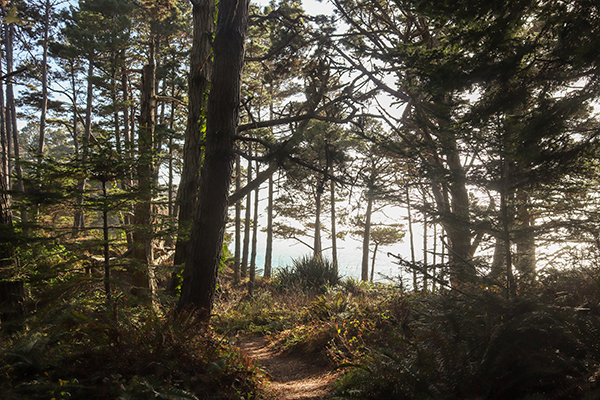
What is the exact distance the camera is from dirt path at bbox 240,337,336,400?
3587mm

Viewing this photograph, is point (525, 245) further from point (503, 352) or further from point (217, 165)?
point (217, 165)

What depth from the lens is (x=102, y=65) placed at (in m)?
15.1

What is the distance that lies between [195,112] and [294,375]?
490 centimetres

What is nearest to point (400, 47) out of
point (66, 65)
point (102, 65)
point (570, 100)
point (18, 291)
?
point (570, 100)

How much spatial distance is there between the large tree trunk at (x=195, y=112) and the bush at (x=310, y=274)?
502 cm

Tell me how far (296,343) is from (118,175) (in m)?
3.86

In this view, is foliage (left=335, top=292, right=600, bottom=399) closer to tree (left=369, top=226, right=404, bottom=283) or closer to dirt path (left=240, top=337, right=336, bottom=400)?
dirt path (left=240, top=337, right=336, bottom=400)

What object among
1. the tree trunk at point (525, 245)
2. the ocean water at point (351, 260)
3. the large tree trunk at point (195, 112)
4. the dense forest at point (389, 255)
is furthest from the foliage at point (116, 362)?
the tree trunk at point (525, 245)

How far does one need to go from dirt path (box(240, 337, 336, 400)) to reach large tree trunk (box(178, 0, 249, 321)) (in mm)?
1325

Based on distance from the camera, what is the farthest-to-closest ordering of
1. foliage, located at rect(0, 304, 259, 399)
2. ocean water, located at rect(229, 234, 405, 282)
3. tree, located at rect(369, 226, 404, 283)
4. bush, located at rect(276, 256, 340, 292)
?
1. tree, located at rect(369, 226, 404, 283)
2. bush, located at rect(276, 256, 340, 292)
3. ocean water, located at rect(229, 234, 405, 282)
4. foliage, located at rect(0, 304, 259, 399)

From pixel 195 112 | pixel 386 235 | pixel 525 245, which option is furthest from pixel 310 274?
pixel 386 235

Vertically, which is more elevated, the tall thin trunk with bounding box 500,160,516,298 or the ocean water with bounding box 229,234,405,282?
the tall thin trunk with bounding box 500,160,516,298

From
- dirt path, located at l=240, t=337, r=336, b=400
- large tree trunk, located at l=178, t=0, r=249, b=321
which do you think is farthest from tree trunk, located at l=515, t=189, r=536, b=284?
large tree trunk, located at l=178, t=0, r=249, b=321

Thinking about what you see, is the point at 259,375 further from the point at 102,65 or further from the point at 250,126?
the point at 102,65
